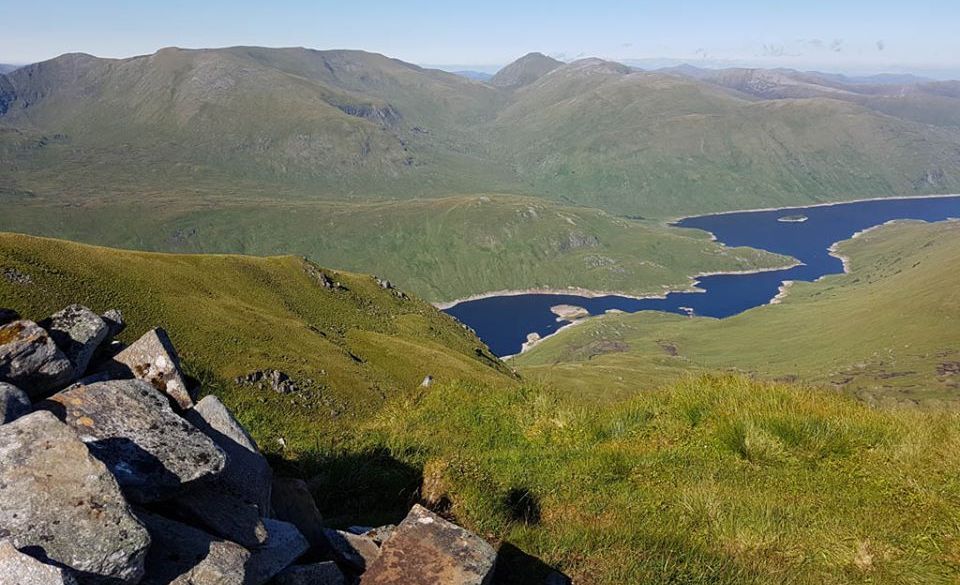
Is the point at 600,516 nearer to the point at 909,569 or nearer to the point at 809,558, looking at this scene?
the point at 809,558

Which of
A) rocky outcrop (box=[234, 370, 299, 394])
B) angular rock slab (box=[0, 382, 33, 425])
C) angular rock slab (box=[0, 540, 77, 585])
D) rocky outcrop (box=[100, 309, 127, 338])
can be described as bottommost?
rocky outcrop (box=[234, 370, 299, 394])

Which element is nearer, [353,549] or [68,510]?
Result: [68,510]

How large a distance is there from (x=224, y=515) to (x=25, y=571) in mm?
2468

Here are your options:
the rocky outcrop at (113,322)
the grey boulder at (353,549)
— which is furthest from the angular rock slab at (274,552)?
the rocky outcrop at (113,322)

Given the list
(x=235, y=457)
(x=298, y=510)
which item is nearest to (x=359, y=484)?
(x=298, y=510)

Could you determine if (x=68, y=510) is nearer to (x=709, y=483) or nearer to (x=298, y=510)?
(x=298, y=510)

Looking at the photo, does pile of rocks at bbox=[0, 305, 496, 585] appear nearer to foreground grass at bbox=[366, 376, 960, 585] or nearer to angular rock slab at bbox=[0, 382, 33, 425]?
angular rock slab at bbox=[0, 382, 33, 425]

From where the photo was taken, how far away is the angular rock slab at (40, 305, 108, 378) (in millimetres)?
9719

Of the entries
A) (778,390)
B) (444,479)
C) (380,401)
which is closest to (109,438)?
(444,479)

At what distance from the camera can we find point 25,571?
532cm

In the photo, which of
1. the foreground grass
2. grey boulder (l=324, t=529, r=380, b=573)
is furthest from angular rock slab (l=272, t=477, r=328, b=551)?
the foreground grass

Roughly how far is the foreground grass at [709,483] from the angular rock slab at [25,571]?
619 cm

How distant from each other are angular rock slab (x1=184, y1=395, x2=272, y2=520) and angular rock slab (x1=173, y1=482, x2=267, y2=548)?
0.84 feet

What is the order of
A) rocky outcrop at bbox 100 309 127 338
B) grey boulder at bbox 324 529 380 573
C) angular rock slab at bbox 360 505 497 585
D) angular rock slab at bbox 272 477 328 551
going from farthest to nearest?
rocky outcrop at bbox 100 309 127 338 → angular rock slab at bbox 272 477 328 551 → grey boulder at bbox 324 529 380 573 → angular rock slab at bbox 360 505 497 585
